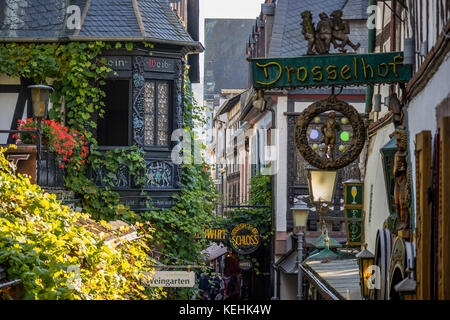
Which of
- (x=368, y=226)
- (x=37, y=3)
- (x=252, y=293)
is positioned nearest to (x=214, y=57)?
(x=252, y=293)

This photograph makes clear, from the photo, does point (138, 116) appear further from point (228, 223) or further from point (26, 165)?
point (228, 223)

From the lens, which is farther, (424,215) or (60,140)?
(60,140)

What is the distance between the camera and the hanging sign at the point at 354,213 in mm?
16594

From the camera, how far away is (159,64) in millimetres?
20109

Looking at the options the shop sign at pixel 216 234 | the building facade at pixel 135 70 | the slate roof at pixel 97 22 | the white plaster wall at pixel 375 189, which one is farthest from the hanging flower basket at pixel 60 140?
the shop sign at pixel 216 234

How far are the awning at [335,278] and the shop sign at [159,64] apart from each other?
5.31m

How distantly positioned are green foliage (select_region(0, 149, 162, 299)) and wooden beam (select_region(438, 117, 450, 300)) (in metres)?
3.31

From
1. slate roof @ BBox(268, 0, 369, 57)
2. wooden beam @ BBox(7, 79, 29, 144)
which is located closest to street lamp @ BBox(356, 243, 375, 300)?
wooden beam @ BBox(7, 79, 29, 144)

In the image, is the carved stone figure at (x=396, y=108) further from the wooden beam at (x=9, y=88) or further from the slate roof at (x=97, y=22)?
the wooden beam at (x=9, y=88)

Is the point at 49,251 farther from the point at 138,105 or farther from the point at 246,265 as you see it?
the point at 246,265

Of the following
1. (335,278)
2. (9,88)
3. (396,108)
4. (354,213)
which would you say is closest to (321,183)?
(354,213)

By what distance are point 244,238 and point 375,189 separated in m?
13.6

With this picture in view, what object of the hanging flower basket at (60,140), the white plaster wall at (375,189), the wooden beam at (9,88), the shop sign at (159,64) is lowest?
the white plaster wall at (375,189)
